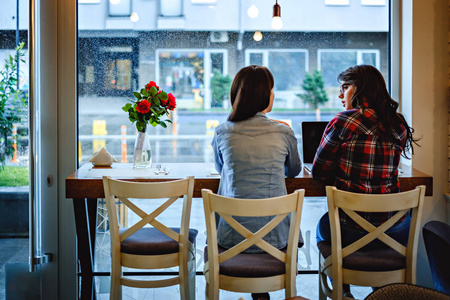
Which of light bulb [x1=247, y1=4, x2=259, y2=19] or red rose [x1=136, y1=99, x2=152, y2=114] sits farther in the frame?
light bulb [x1=247, y1=4, x2=259, y2=19]

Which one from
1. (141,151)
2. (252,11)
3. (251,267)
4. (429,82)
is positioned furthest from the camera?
(252,11)

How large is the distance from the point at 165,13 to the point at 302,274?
2.11m

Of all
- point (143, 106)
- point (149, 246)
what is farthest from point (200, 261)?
point (143, 106)

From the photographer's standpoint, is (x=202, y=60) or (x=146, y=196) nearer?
(x=146, y=196)

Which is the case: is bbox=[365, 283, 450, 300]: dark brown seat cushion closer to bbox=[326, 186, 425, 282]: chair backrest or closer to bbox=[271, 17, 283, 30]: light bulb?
bbox=[326, 186, 425, 282]: chair backrest

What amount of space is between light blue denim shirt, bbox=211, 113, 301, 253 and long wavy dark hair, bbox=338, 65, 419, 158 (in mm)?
436

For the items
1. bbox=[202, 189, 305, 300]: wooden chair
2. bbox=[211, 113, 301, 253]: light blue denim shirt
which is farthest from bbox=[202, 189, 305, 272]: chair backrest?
bbox=[211, 113, 301, 253]: light blue denim shirt

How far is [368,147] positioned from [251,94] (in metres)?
0.65

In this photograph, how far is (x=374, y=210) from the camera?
221cm

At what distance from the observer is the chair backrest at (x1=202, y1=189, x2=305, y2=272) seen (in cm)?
212

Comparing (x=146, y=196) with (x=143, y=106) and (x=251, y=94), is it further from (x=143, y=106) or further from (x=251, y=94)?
(x=143, y=106)

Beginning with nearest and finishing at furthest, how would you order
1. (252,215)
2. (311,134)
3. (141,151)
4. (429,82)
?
(252,215) < (141,151) < (311,134) < (429,82)

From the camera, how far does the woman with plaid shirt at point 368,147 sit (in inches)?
96.9

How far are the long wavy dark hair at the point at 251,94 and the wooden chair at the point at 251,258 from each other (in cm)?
50
